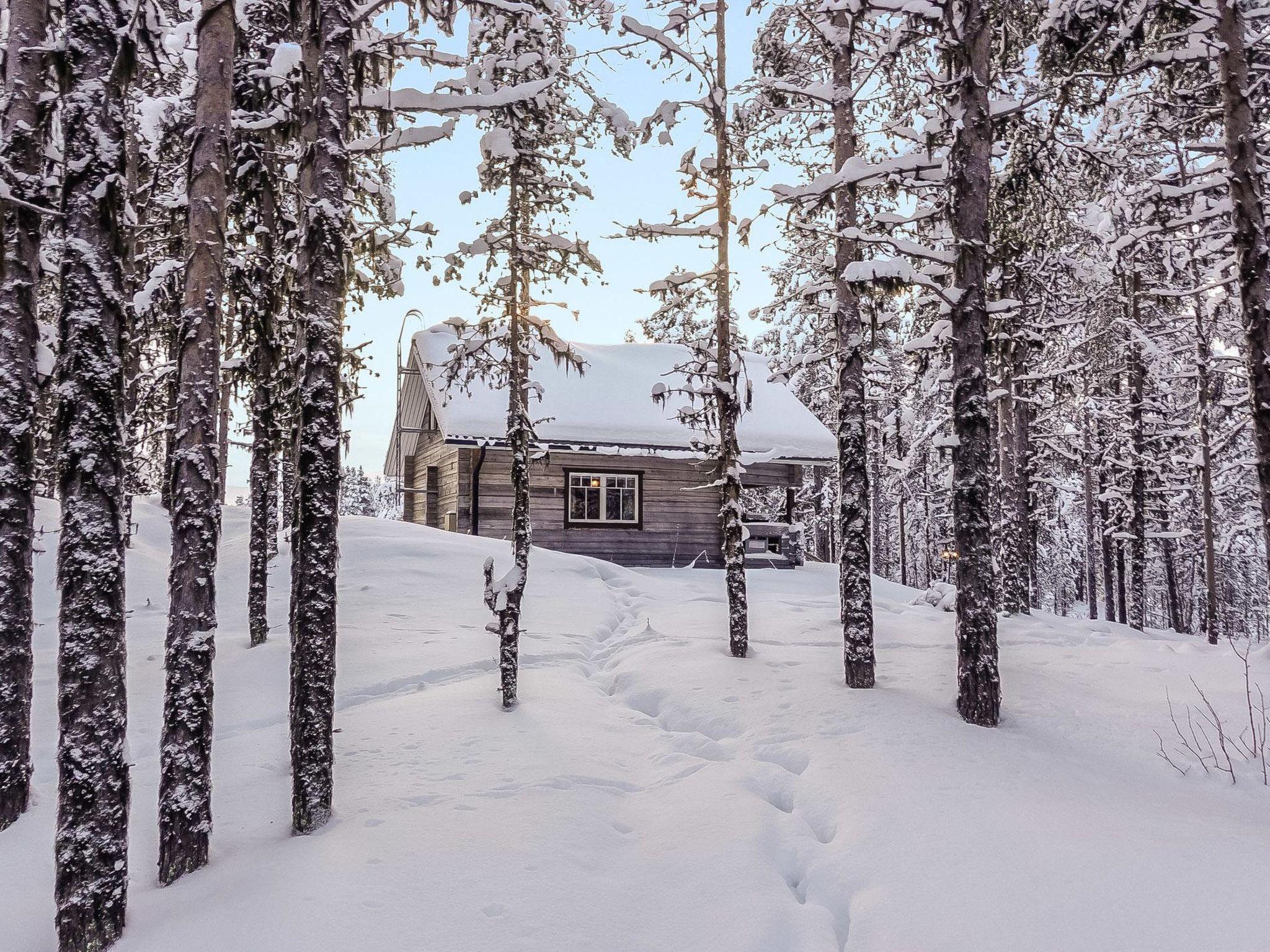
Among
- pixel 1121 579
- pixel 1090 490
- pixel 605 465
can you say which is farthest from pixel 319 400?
pixel 1121 579

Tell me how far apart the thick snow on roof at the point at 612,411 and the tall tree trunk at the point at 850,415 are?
845cm

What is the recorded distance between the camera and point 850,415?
819 cm

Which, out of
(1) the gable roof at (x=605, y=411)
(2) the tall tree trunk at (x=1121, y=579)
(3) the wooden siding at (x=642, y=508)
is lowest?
(2) the tall tree trunk at (x=1121, y=579)

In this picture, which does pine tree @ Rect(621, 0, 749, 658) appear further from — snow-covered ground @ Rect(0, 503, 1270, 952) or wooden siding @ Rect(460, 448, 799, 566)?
wooden siding @ Rect(460, 448, 799, 566)

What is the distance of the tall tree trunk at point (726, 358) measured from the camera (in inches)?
377

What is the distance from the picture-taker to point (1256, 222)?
7.29 meters

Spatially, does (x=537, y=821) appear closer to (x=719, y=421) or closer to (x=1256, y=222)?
(x=719, y=421)

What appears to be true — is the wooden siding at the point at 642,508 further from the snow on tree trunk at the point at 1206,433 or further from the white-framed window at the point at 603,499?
the snow on tree trunk at the point at 1206,433

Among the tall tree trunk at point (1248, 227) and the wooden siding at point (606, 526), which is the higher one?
the tall tree trunk at point (1248, 227)

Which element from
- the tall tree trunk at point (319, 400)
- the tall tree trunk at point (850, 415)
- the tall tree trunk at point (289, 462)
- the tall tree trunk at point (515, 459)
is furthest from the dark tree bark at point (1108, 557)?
the tall tree trunk at point (319, 400)

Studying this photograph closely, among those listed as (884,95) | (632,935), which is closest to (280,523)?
(884,95)

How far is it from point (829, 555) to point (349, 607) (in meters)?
28.0

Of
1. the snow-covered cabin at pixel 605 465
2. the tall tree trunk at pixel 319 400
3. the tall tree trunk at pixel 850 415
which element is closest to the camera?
the tall tree trunk at pixel 319 400

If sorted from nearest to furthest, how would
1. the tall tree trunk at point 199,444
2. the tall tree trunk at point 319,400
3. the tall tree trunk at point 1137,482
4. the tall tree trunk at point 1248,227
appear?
the tall tree trunk at point 199,444 → the tall tree trunk at point 319,400 → the tall tree trunk at point 1248,227 → the tall tree trunk at point 1137,482
